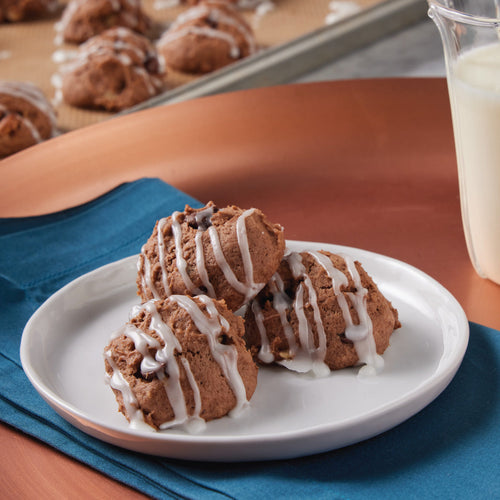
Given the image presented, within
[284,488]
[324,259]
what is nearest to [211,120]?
[324,259]

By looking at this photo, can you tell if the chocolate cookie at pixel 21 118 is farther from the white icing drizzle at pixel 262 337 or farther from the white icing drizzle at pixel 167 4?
the white icing drizzle at pixel 262 337

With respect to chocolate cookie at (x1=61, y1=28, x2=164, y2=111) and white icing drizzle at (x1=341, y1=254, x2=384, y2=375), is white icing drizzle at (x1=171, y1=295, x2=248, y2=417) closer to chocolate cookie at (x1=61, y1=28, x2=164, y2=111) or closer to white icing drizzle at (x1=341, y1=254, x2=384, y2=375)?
white icing drizzle at (x1=341, y1=254, x2=384, y2=375)

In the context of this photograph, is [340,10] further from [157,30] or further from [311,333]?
[311,333]

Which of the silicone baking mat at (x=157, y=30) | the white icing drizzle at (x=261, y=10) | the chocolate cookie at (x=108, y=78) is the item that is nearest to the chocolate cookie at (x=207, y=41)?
the silicone baking mat at (x=157, y=30)

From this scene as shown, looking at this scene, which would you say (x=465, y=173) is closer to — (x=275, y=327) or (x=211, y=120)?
(x=275, y=327)

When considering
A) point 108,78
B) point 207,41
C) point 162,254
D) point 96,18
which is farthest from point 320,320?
point 96,18
